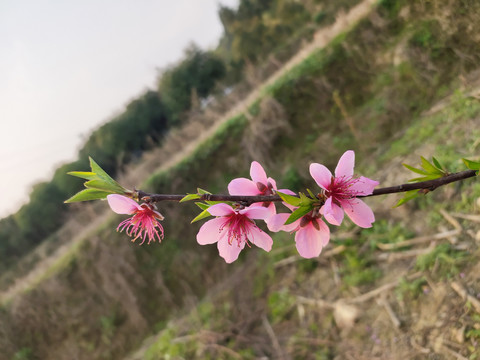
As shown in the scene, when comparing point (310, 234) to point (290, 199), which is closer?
point (290, 199)

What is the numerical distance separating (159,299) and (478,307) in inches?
229

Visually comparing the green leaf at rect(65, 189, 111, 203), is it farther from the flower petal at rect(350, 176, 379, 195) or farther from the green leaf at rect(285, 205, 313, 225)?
the flower petal at rect(350, 176, 379, 195)

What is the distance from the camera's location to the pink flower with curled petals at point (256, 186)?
0.87 m

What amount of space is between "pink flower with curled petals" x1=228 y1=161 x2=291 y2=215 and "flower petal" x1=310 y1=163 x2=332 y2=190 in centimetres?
11

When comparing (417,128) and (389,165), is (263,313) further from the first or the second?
(417,128)

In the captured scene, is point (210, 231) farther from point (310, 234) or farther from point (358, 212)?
point (358, 212)

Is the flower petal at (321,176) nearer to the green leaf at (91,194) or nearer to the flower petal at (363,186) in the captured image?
the flower petal at (363,186)

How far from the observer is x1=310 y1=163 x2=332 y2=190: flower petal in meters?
0.79

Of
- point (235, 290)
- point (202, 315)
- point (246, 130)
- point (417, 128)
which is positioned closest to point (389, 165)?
point (417, 128)

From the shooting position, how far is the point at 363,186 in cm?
A: 74

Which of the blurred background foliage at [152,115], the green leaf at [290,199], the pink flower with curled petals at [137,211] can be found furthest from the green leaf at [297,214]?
the blurred background foliage at [152,115]

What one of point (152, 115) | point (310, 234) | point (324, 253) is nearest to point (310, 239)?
point (310, 234)

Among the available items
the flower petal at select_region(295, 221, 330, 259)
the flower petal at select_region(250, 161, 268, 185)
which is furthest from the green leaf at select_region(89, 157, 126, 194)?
the flower petal at select_region(295, 221, 330, 259)

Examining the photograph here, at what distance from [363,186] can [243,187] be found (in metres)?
0.30
